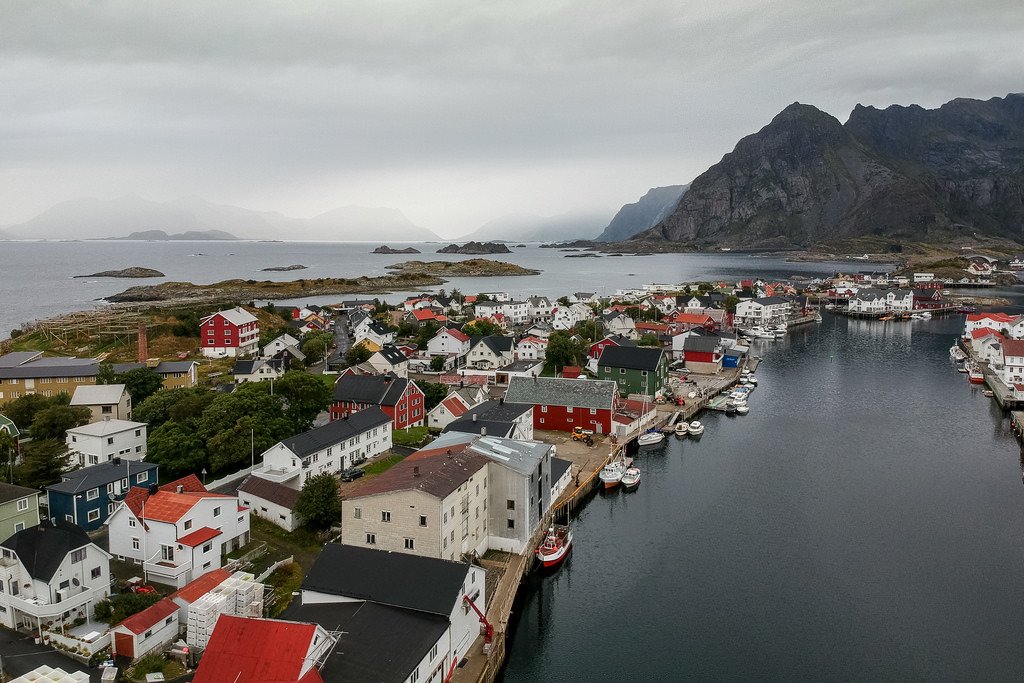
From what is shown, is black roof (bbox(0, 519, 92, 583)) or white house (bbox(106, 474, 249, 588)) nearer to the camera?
black roof (bbox(0, 519, 92, 583))

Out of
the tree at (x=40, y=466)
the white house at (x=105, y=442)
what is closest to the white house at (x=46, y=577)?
the tree at (x=40, y=466)

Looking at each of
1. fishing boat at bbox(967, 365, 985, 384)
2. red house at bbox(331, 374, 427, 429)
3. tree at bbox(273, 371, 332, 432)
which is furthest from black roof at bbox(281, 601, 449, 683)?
fishing boat at bbox(967, 365, 985, 384)

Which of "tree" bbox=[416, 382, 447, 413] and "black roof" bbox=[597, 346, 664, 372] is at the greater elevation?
"black roof" bbox=[597, 346, 664, 372]

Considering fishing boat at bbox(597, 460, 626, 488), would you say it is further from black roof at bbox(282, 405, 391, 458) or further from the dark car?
the dark car

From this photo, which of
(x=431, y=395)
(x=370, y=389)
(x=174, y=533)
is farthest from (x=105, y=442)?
(x=431, y=395)

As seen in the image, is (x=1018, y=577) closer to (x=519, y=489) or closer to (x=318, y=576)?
(x=519, y=489)

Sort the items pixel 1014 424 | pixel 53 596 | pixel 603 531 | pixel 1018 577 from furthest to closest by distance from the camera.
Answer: pixel 1014 424
pixel 603 531
pixel 1018 577
pixel 53 596

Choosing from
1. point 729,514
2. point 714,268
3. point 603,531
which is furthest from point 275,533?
point 714,268
